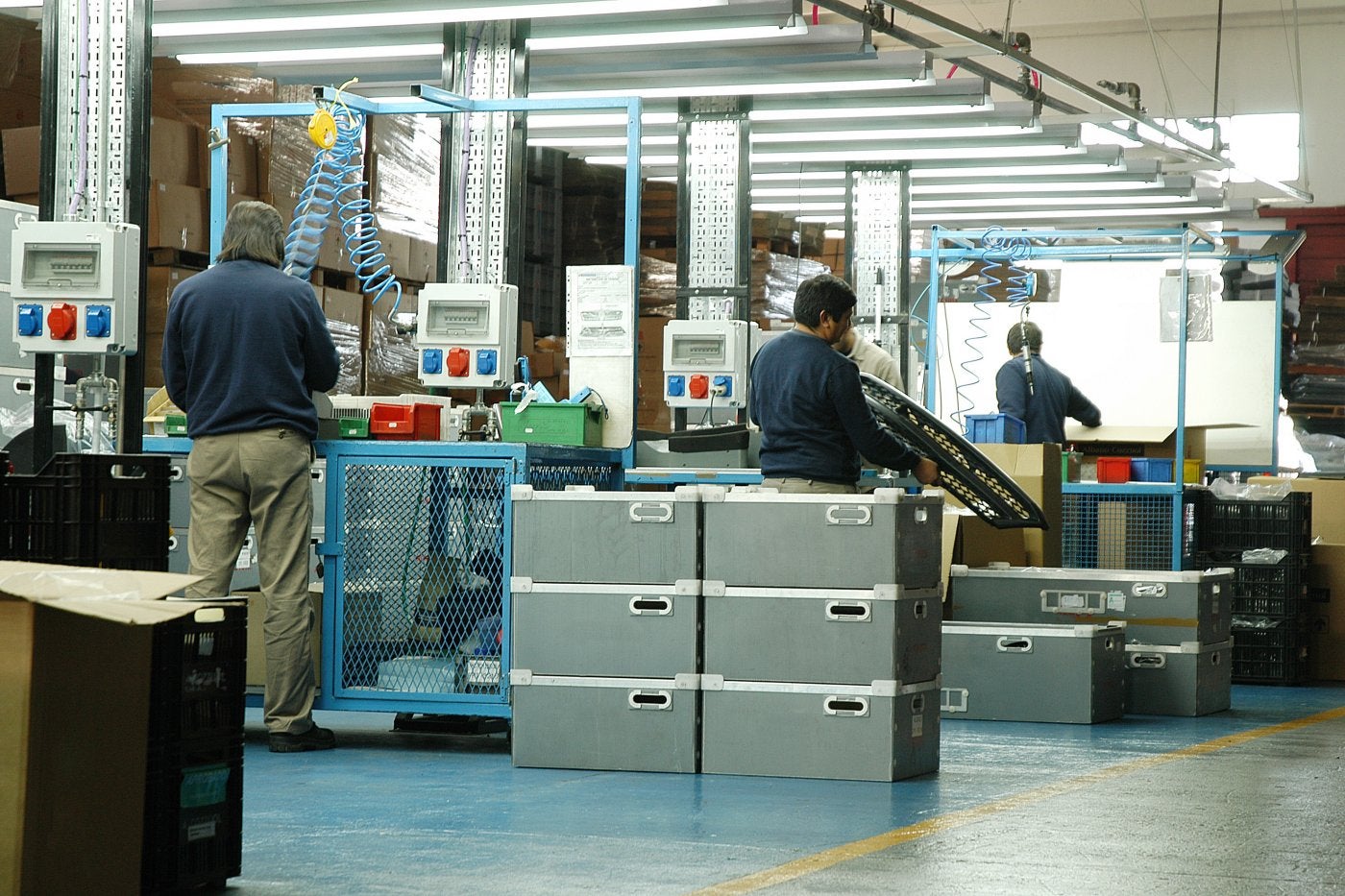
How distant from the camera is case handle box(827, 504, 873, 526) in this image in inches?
218

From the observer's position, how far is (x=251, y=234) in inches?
240

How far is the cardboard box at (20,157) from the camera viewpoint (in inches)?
377

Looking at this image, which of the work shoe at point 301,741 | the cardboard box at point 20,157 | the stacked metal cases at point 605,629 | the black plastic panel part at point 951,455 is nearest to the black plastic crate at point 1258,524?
the black plastic panel part at point 951,455

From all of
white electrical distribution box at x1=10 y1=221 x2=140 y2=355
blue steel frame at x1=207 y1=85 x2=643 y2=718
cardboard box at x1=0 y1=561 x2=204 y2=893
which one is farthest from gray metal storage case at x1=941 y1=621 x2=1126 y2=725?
cardboard box at x1=0 y1=561 x2=204 y2=893

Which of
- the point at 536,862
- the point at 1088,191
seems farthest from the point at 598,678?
the point at 1088,191

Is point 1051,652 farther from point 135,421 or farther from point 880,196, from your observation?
point 880,196

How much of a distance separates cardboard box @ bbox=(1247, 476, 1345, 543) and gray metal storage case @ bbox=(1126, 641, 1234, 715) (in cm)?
324

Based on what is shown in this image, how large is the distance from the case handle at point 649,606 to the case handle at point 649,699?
262mm

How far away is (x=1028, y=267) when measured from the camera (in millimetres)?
12828

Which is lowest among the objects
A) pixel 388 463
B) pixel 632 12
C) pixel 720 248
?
pixel 388 463

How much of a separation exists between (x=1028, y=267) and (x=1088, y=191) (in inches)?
28.0

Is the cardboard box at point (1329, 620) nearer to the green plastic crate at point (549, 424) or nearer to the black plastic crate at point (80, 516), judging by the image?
the green plastic crate at point (549, 424)

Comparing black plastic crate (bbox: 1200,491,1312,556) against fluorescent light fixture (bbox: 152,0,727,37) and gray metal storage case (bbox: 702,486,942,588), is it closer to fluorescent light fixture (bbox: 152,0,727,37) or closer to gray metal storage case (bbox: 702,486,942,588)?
fluorescent light fixture (bbox: 152,0,727,37)

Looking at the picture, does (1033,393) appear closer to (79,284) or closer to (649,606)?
(649,606)
